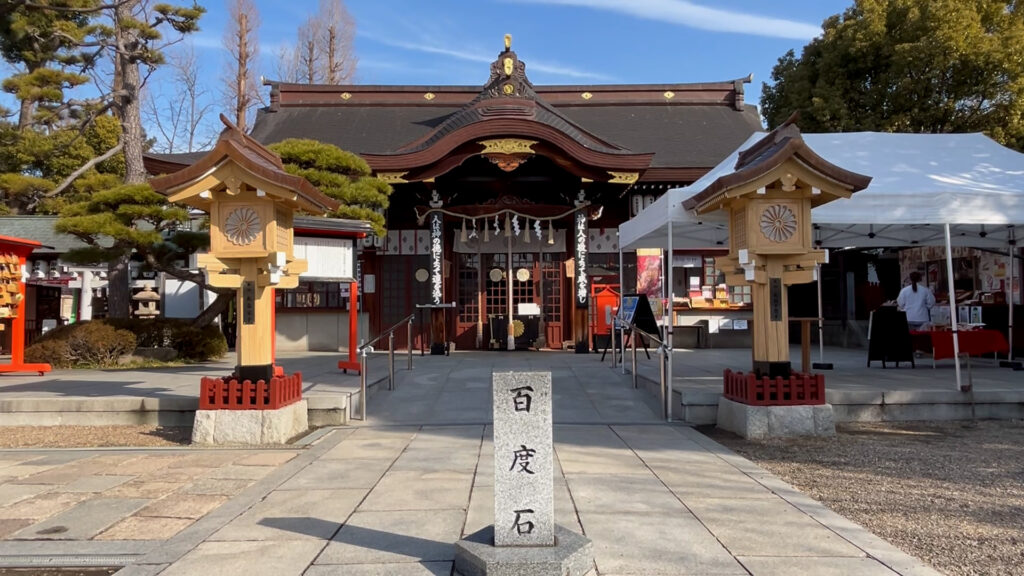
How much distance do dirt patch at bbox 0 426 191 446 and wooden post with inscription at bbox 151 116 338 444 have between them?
A: 2.22ft

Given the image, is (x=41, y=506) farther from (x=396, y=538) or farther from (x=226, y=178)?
(x=226, y=178)

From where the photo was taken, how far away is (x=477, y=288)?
15.0 meters

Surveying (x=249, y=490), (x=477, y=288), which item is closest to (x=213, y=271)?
(x=249, y=490)

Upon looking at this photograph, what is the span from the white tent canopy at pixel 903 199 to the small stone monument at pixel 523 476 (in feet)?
16.2

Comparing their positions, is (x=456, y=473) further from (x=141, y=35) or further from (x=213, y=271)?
(x=141, y=35)

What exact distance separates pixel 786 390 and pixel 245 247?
5728mm

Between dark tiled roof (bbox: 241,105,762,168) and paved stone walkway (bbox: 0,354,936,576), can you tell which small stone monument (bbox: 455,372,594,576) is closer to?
paved stone walkway (bbox: 0,354,936,576)

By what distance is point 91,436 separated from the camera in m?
6.95

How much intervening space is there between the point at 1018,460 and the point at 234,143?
7.82 m

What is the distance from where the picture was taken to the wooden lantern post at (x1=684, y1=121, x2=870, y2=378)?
246 inches

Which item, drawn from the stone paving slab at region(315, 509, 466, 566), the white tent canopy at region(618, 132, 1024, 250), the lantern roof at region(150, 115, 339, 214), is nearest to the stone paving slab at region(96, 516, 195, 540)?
the stone paving slab at region(315, 509, 466, 566)

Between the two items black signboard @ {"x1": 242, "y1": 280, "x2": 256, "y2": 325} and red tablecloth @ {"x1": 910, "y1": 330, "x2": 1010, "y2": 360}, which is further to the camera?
red tablecloth @ {"x1": 910, "y1": 330, "x2": 1010, "y2": 360}

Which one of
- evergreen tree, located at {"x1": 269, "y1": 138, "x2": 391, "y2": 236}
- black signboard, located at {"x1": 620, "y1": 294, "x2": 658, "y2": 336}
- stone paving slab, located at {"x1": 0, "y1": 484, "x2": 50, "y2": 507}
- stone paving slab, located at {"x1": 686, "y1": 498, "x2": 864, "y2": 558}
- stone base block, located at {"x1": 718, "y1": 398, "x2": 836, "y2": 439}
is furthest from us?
evergreen tree, located at {"x1": 269, "y1": 138, "x2": 391, "y2": 236}

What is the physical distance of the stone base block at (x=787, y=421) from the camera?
6531 millimetres
